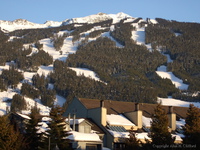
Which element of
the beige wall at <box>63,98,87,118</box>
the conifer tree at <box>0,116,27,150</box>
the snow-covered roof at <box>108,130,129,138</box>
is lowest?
the conifer tree at <box>0,116,27,150</box>

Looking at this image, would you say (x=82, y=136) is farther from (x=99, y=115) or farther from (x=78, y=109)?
(x=78, y=109)

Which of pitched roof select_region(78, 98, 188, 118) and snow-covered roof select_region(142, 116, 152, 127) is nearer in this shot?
snow-covered roof select_region(142, 116, 152, 127)

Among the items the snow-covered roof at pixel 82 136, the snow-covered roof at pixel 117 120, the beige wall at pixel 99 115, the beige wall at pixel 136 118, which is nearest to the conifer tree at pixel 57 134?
the snow-covered roof at pixel 82 136

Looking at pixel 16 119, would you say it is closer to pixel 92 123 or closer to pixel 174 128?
pixel 92 123

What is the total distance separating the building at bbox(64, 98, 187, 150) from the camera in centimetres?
5884

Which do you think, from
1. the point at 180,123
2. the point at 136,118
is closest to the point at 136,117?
the point at 136,118

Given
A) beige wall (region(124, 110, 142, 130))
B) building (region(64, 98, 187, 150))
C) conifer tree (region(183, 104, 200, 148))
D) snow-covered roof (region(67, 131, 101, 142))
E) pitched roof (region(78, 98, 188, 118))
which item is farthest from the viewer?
pitched roof (region(78, 98, 188, 118))

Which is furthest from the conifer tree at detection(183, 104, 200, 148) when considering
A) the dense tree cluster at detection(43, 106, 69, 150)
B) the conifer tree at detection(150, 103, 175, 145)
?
the dense tree cluster at detection(43, 106, 69, 150)

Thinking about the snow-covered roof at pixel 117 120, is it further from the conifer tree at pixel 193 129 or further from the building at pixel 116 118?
the conifer tree at pixel 193 129

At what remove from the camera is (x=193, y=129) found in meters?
52.4

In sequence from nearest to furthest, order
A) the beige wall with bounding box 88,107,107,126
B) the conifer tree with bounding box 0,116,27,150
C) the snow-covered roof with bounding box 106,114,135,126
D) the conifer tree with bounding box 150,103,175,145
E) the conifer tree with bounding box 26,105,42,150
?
the conifer tree with bounding box 0,116,27,150 < the conifer tree with bounding box 26,105,42,150 < the conifer tree with bounding box 150,103,175,145 < the beige wall with bounding box 88,107,107,126 < the snow-covered roof with bounding box 106,114,135,126

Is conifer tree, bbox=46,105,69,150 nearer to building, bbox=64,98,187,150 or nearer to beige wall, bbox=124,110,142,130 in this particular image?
building, bbox=64,98,187,150

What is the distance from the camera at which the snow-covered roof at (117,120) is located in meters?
61.8

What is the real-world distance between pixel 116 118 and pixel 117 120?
2.97ft
